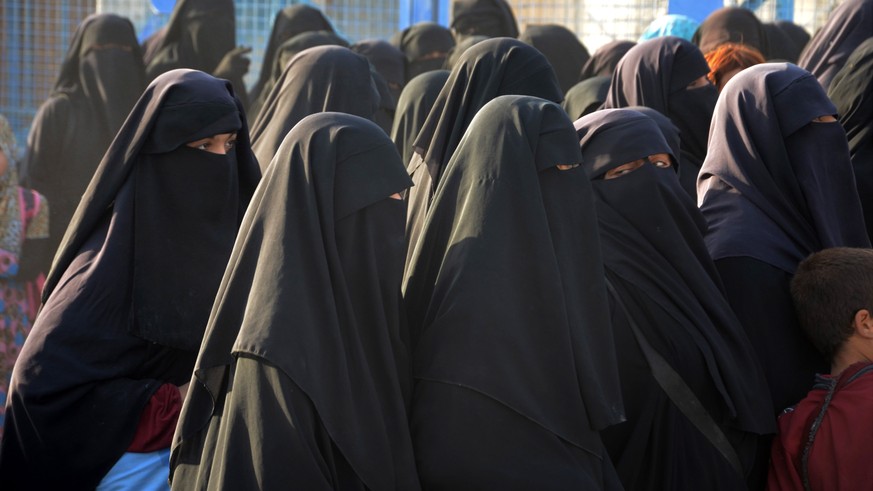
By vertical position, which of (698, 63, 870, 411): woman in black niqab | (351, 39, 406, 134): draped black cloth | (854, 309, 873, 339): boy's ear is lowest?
(854, 309, 873, 339): boy's ear

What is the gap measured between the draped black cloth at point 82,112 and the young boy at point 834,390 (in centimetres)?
431

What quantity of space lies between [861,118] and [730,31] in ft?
7.86

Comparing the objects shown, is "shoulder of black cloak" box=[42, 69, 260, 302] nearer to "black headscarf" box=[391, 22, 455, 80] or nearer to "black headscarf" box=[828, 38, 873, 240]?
"black headscarf" box=[828, 38, 873, 240]

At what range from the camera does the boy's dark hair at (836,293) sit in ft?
10.8

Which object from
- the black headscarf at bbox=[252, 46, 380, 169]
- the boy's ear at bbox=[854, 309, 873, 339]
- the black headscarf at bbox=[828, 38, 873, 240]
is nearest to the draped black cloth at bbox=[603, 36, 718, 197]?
the black headscarf at bbox=[828, 38, 873, 240]

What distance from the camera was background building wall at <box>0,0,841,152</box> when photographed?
8.68 metres

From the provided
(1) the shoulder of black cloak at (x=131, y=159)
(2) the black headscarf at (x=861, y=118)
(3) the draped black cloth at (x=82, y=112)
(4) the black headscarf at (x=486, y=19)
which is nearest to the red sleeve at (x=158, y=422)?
(1) the shoulder of black cloak at (x=131, y=159)

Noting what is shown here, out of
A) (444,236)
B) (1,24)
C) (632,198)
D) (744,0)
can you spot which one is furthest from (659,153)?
(1,24)

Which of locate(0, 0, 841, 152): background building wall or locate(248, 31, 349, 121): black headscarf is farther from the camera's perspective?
locate(0, 0, 841, 152): background building wall

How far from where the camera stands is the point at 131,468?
10.4ft

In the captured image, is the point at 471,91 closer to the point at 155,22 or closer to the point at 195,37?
the point at 195,37

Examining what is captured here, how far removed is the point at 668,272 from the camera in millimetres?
3287

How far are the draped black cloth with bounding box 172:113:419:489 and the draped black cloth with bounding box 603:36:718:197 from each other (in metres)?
2.25

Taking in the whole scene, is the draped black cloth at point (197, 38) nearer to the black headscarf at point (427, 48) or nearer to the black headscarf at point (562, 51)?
the black headscarf at point (427, 48)
